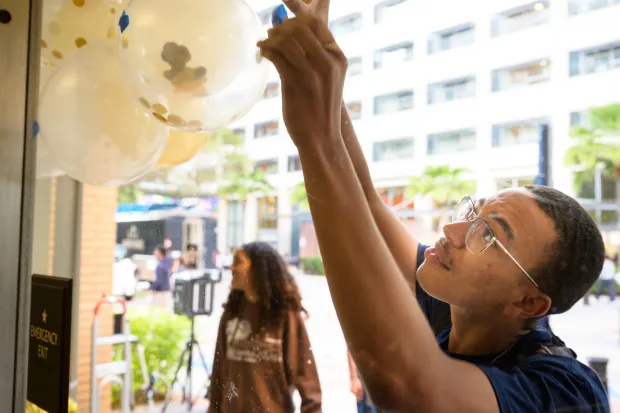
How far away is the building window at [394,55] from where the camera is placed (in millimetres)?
1590

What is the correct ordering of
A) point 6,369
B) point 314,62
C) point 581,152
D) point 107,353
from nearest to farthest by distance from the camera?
Answer: 1. point 314,62
2. point 6,369
3. point 581,152
4. point 107,353

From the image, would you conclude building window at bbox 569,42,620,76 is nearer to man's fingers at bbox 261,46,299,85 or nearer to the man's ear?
the man's ear

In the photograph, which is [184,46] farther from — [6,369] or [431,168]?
[431,168]

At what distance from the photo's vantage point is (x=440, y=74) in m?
1.63

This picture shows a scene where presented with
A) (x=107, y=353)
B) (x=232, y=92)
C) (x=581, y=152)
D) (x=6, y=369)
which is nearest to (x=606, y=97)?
(x=581, y=152)

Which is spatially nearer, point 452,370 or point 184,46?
point 452,370

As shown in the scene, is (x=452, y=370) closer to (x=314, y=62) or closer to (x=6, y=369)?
(x=314, y=62)

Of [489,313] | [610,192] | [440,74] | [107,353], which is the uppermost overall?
[440,74]

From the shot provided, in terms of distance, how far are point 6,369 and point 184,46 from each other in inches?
24.0

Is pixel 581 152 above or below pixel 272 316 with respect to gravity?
above

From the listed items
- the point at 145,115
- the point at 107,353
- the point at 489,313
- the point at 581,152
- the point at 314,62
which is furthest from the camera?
the point at 107,353

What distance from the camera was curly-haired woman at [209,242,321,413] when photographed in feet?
4.67

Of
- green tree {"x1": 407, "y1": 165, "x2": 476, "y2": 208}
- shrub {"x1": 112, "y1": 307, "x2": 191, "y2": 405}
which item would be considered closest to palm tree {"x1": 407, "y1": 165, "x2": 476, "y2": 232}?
green tree {"x1": 407, "y1": 165, "x2": 476, "y2": 208}

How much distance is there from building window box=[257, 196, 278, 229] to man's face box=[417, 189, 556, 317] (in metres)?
1.07
